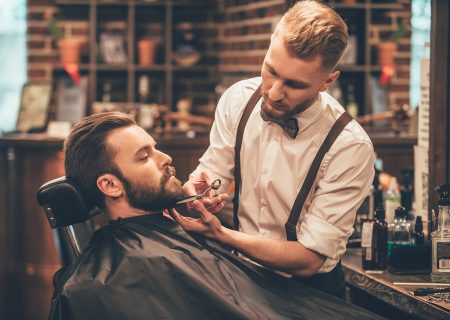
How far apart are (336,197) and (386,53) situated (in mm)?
3637

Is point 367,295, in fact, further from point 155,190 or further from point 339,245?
point 155,190

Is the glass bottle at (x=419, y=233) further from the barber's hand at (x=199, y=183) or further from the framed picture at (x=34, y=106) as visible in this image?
the framed picture at (x=34, y=106)

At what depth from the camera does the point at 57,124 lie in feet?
→ 16.7

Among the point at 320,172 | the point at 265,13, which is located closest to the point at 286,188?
the point at 320,172

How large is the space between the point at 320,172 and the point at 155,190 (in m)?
0.46

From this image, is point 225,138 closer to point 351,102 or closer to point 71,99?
point 351,102

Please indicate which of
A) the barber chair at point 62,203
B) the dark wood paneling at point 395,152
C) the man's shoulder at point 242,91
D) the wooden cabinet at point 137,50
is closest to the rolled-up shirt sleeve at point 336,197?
the man's shoulder at point 242,91

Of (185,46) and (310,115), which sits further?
(185,46)

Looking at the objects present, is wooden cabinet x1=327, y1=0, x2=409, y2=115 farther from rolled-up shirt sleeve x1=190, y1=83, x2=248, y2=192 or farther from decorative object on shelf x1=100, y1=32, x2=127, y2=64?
rolled-up shirt sleeve x1=190, y1=83, x2=248, y2=192

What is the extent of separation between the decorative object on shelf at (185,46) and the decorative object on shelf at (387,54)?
4.60 feet

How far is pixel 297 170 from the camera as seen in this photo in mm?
2381

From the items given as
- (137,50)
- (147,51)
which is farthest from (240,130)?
(137,50)

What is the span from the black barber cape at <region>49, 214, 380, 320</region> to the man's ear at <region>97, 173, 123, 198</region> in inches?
3.2

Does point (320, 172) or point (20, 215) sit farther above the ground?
point (320, 172)
